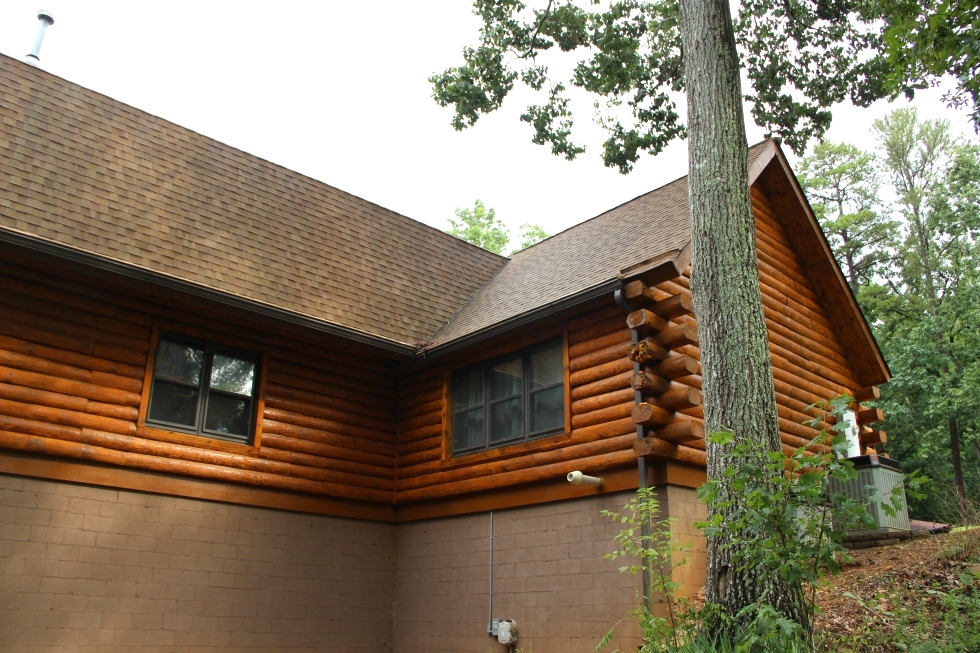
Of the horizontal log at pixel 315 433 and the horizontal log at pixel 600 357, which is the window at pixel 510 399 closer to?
the horizontal log at pixel 600 357

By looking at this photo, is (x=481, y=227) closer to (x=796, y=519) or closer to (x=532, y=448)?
(x=532, y=448)

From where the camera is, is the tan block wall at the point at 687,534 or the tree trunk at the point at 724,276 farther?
the tan block wall at the point at 687,534

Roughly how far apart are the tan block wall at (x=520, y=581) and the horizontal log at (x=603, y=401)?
41.2 inches

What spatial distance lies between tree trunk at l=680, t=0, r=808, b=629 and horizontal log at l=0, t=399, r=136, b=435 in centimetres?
660

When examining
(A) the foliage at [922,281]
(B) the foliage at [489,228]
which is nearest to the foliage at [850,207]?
(A) the foliage at [922,281]

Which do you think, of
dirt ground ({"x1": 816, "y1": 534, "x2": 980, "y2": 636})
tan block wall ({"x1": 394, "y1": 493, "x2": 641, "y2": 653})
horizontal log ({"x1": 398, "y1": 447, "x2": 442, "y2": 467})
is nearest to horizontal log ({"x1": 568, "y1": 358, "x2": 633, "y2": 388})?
tan block wall ({"x1": 394, "y1": 493, "x2": 641, "y2": 653})

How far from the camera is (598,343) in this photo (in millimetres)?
9734

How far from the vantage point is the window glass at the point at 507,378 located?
10.7 m

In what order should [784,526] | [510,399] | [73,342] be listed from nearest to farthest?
1. [784,526]
2. [73,342]
3. [510,399]

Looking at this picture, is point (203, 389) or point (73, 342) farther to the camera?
point (203, 389)

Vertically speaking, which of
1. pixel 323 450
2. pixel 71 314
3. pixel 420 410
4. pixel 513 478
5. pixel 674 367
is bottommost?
pixel 513 478

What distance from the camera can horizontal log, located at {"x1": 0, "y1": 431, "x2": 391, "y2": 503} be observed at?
28.1ft

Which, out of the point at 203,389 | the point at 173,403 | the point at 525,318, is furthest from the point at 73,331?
the point at 525,318

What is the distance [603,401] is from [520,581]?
2.42m
